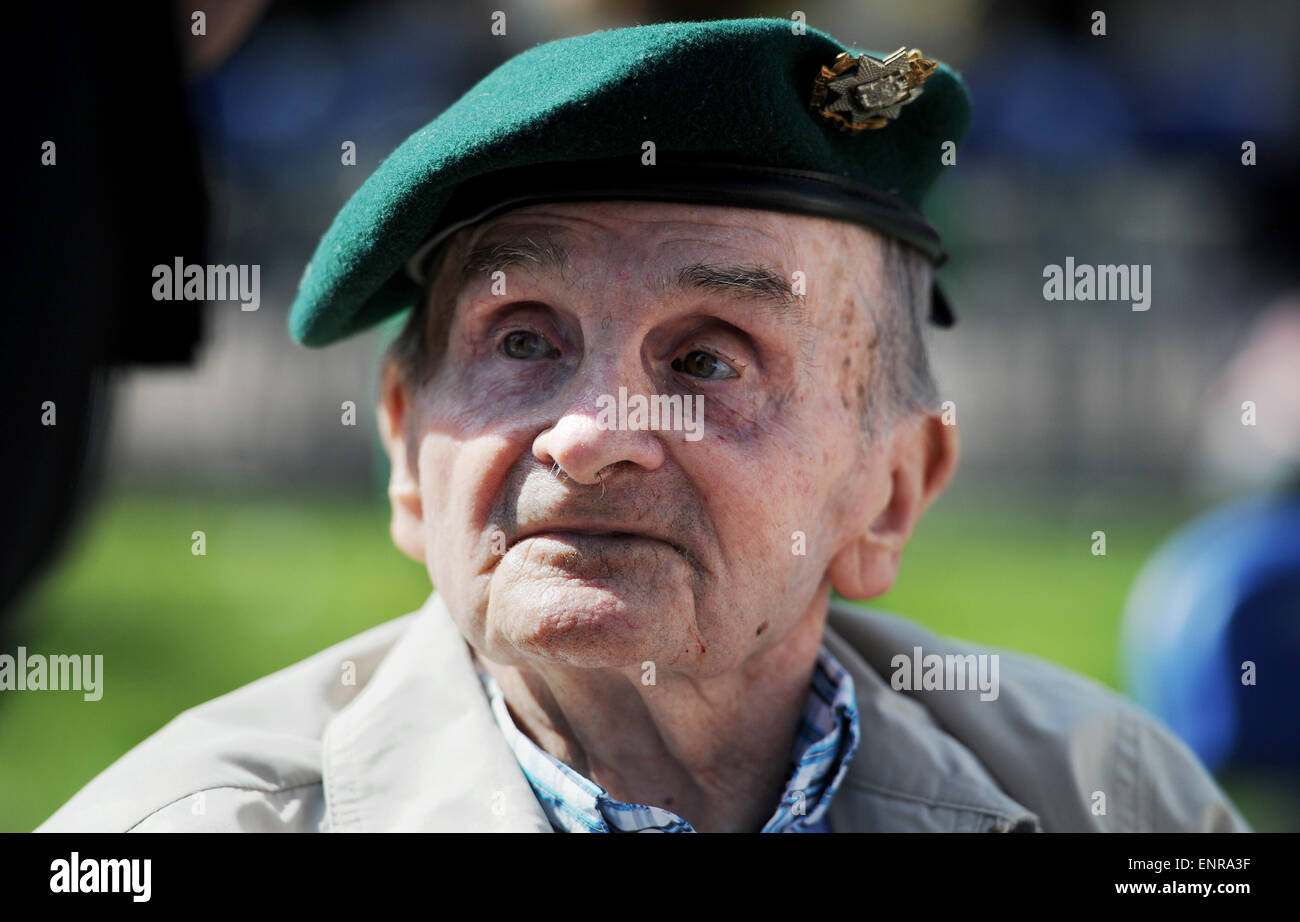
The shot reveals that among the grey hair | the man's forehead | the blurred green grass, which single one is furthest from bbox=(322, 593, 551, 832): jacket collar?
the blurred green grass

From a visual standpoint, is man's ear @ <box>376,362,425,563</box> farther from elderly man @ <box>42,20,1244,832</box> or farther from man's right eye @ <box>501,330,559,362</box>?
man's right eye @ <box>501,330,559,362</box>

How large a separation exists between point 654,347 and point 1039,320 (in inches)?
406

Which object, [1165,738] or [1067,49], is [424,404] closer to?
[1165,738]

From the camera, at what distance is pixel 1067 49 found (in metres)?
12.1

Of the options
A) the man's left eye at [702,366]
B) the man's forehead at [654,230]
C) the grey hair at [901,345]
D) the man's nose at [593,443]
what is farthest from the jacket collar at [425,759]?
the grey hair at [901,345]

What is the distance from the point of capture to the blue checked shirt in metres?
2.12

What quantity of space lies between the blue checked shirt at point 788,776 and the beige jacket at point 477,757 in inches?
2.5

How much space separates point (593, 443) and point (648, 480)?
0.12m

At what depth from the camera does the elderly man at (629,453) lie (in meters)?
1.99

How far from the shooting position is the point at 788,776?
2.39 meters

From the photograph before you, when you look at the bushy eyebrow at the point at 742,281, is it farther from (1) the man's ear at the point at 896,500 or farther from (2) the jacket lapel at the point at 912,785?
(2) the jacket lapel at the point at 912,785

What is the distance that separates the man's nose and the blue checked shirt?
1.72ft

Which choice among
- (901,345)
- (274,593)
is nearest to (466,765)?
(901,345)

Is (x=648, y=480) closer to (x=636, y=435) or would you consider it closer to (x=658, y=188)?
(x=636, y=435)
